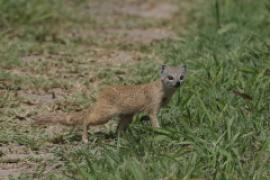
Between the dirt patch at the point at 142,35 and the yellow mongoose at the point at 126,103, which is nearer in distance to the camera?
the yellow mongoose at the point at 126,103

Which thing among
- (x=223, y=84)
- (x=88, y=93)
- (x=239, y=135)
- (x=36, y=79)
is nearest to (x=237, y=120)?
(x=239, y=135)

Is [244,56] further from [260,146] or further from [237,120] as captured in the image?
[260,146]

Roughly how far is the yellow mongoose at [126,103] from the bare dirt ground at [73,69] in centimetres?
15

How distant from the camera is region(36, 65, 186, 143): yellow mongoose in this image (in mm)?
7355

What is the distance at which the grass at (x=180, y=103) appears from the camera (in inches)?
244

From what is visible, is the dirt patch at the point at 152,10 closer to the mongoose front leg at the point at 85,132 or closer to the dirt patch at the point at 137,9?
the dirt patch at the point at 137,9

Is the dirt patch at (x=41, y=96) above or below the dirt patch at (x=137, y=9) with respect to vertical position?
below

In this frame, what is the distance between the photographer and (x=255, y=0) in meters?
12.7

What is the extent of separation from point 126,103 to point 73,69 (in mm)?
2595

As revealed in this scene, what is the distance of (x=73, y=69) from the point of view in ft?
32.4

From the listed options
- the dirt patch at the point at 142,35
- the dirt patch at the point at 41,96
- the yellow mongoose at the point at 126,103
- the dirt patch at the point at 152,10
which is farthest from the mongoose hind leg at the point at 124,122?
the dirt patch at the point at 152,10

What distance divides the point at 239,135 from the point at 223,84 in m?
1.94

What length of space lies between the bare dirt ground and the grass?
0.02 meters

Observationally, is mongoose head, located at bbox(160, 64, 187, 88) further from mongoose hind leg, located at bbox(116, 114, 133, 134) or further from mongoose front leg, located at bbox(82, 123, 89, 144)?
mongoose front leg, located at bbox(82, 123, 89, 144)
